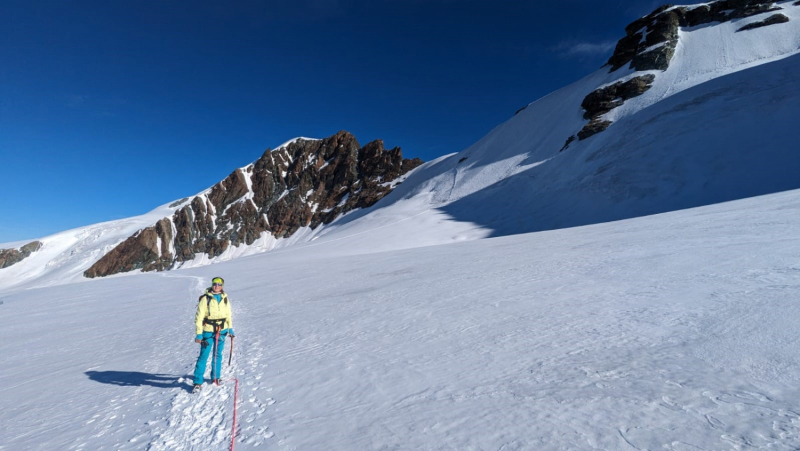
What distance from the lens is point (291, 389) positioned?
5.32 meters

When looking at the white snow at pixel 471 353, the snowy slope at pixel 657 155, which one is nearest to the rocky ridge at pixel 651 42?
the snowy slope at pixel 657 155

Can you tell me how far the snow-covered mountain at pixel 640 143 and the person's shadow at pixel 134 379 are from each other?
74.3ft

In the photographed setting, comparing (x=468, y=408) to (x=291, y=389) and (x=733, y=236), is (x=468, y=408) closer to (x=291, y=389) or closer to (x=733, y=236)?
(x=291, y=389)

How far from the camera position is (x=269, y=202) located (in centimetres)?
10238

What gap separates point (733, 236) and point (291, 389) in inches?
483

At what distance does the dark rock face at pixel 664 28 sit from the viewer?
1863 inches

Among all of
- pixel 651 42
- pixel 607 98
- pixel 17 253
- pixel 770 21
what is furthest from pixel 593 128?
pixel 17 253

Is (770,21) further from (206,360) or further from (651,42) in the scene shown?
(206,360)

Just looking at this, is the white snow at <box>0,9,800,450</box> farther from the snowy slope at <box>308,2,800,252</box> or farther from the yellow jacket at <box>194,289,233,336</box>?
the snowy slope at <box>308,2,800,252</box>

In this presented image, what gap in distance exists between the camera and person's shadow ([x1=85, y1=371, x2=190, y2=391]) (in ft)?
20.9

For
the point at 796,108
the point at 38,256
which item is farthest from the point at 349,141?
the point at 38,256

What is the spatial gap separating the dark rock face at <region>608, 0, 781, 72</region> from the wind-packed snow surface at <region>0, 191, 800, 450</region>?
46.8 m

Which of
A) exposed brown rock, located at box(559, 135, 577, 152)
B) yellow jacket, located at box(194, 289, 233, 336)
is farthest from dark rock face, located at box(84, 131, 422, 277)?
yellow jacket, located at box(194, 289, 233, 336)

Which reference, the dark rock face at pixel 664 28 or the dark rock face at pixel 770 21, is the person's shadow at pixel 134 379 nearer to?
the dark rock face at pixel 664 28
